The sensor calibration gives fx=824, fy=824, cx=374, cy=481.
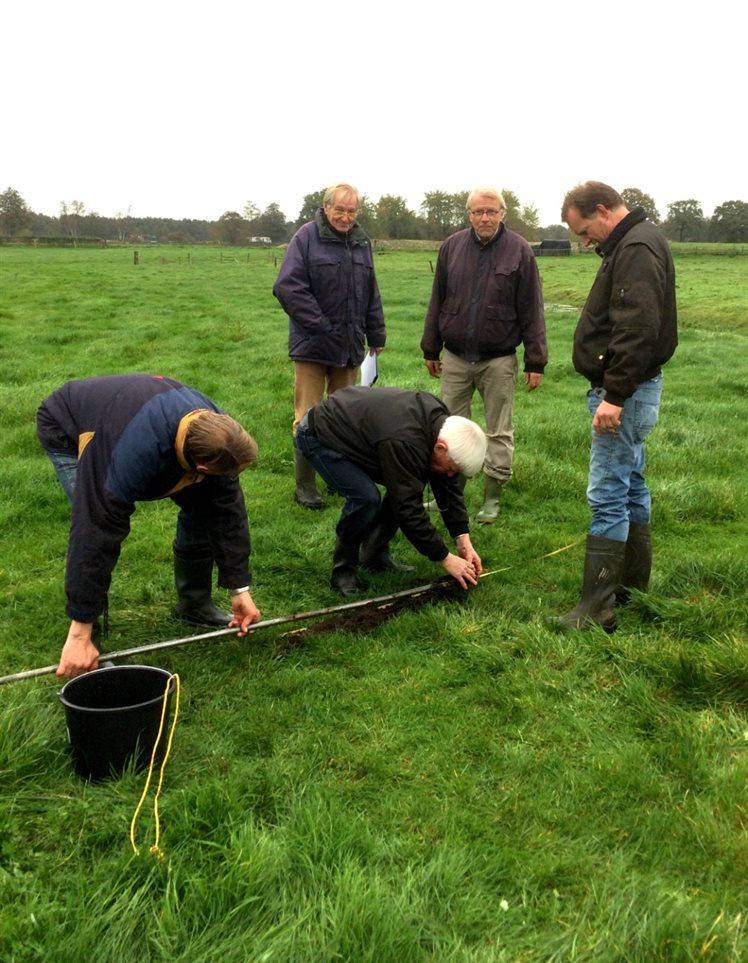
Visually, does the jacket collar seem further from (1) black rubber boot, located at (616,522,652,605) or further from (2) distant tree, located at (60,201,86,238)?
(2) distant tree, located at (60,201,86,238)

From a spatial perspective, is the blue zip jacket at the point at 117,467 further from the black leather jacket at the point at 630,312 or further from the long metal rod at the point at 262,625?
the black leather jacket at the point at 630,312

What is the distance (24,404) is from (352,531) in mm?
5967

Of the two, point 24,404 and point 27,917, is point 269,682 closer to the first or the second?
point 27,917

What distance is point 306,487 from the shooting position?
705cm

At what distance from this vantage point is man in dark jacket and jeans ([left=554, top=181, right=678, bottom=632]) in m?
4.23

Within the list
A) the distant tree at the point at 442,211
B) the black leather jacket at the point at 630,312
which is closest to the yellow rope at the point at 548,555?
the black leather jacket at the point at 630,312

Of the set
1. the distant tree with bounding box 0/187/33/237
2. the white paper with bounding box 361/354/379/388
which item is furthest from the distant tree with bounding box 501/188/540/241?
the white paper with bounding box 361/354/379/388

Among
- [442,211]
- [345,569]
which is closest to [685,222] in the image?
[442,211]

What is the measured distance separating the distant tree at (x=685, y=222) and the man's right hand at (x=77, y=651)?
94.3 meters

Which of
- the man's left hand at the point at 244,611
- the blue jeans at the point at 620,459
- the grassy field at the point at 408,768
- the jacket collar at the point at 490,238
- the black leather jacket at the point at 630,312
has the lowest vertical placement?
the grassy field at the point at 408,768

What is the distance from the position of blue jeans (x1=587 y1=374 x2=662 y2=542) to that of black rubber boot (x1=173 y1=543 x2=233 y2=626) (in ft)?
7.40

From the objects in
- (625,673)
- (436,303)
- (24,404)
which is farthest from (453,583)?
(24,404)

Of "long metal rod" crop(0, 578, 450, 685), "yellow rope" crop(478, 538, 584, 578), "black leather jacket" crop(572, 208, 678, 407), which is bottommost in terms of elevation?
"yellow rope" crop(478, 538, 584, 578)

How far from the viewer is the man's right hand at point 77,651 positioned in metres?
3.59
